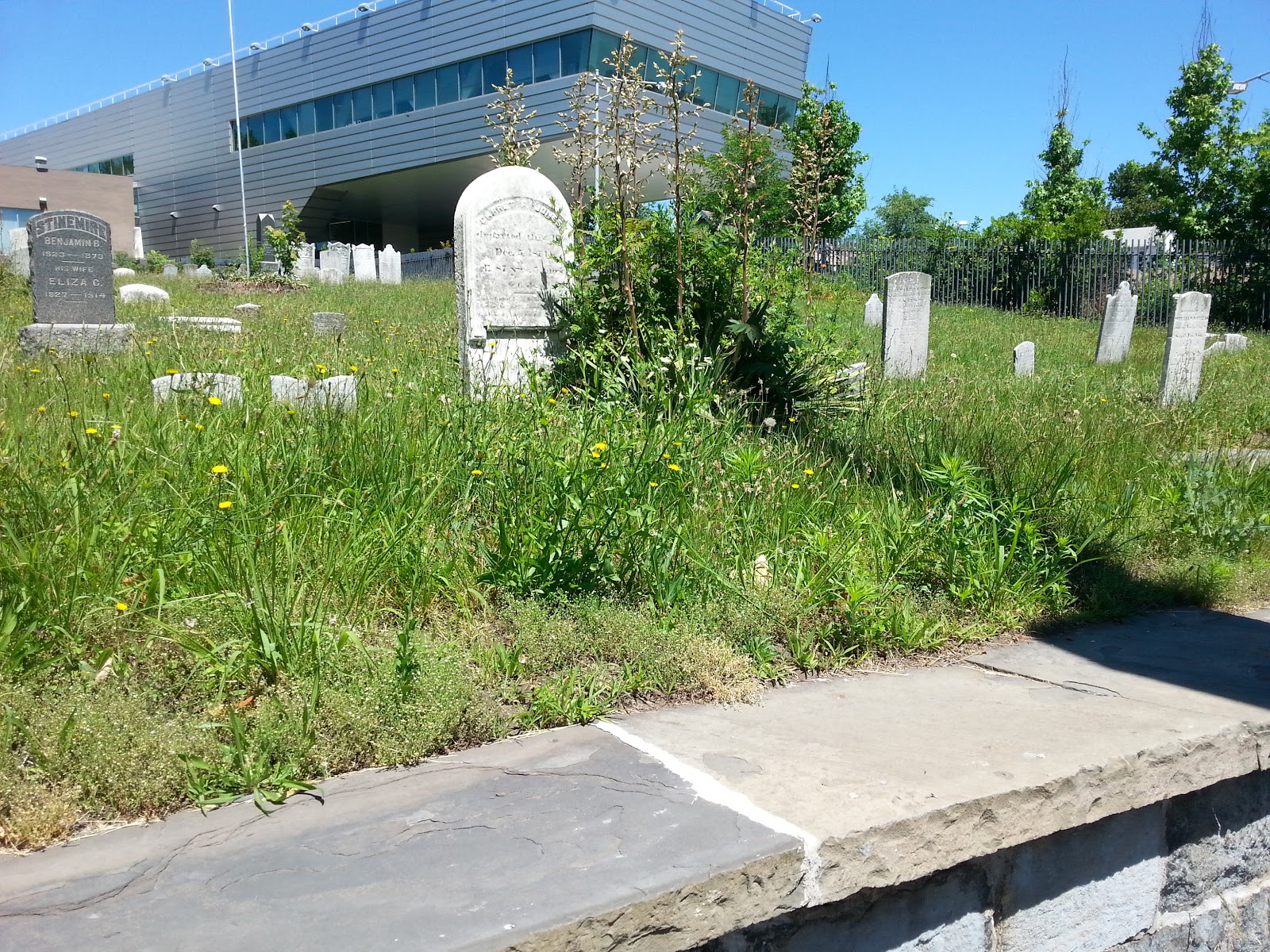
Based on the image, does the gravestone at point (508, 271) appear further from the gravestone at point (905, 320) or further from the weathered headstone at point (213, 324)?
the gravestone at point (905, 320)

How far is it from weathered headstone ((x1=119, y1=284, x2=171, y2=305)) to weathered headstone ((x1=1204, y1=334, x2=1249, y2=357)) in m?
17.2

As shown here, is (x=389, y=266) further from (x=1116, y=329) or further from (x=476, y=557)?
(x=476, y=557)

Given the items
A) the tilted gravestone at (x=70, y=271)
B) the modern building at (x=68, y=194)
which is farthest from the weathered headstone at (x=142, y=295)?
the modern building at (x=68, y=194)

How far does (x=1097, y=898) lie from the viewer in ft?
9.26

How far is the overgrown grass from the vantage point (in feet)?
8.32

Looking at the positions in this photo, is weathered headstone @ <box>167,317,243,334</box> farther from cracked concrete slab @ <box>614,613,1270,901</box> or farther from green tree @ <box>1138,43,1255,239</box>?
green tree @ <box>1138,43,1255,239</box>

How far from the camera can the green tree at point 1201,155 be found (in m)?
28.6

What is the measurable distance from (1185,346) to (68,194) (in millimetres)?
54809

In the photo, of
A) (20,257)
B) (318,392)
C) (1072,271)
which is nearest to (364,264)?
(20,257)

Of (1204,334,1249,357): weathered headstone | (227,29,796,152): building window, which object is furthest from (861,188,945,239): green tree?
(1204,334,1249,357): weathered headstone

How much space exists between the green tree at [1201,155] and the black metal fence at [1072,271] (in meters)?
4.91

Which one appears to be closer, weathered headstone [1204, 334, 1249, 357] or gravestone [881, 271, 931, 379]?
gravestone [881, 271, 931, 379]

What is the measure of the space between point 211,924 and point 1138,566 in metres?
4.31

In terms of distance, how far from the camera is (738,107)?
36.2 meters
